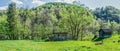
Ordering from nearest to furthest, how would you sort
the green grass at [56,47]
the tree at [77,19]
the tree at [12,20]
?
the green grass at [56,47] → the tree at [77,19] → the tree at [12,20]

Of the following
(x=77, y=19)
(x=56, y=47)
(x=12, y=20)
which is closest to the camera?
(x=56, y=47)

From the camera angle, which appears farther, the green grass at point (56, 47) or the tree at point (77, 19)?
the tree at point (77, 19)

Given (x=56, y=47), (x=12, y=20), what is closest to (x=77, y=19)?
(x=12, y=20)

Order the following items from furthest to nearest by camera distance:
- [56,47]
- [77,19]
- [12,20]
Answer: [12,20] → [77,19] → [56,47]

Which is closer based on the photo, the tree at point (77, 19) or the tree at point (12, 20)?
the tree at point (77, 19)

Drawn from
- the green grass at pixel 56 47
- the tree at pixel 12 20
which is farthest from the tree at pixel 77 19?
the green grass at pixel 56 47

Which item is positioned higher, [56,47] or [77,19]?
[77,19]

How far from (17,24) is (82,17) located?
33796 millimetres

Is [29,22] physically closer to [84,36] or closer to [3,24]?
[3,24]

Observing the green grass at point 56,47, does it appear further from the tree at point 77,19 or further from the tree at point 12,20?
the tree at point 12,20

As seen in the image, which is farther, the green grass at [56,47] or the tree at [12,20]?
the tree at [12,20]

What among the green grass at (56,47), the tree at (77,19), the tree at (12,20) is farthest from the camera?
the tree at (12,20)

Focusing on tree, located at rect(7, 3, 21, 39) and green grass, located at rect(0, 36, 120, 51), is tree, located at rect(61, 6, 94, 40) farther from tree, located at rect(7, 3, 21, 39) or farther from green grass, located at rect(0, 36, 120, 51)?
green grass, located at rect(0, 36, 120, 51)

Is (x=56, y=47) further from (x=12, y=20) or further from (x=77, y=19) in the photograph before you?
(x=12, y=20)
